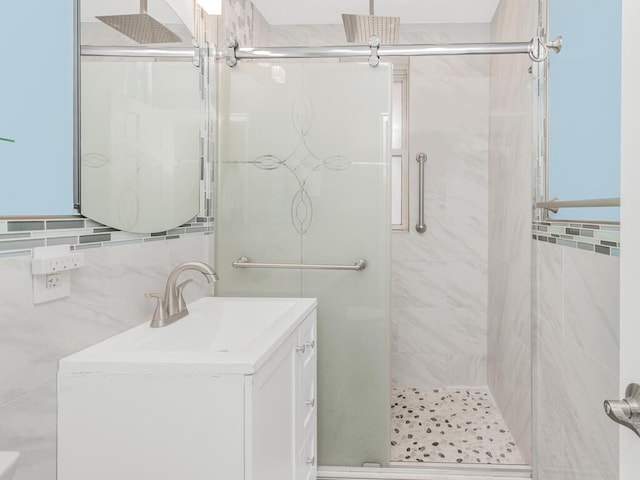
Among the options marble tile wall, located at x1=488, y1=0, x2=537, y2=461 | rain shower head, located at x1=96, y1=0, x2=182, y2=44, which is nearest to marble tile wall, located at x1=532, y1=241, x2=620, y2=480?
marble tile wall, located at x1=488, y1=0, x2=537, y2=461

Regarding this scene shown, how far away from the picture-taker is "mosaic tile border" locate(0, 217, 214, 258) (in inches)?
38.8

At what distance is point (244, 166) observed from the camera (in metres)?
2.18

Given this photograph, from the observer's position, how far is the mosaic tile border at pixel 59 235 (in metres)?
0.99

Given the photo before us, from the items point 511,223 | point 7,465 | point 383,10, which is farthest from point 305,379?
point 383,10

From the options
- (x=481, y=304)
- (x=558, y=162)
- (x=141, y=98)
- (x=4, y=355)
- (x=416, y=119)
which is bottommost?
(x=481, y=304)

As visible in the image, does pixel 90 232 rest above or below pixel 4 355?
above

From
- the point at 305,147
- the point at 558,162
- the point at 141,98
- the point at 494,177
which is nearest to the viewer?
the point at 141,98

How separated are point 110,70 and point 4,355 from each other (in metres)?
0.83

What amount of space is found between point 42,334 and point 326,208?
130 cm

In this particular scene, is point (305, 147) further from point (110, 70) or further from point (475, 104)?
point (475, 104)

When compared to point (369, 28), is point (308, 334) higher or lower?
lower

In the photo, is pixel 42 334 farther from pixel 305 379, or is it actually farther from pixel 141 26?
pixel 141 26

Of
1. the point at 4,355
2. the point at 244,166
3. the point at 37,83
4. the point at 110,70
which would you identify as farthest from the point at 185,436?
the point at 244,166

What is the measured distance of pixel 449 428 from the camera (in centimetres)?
260
